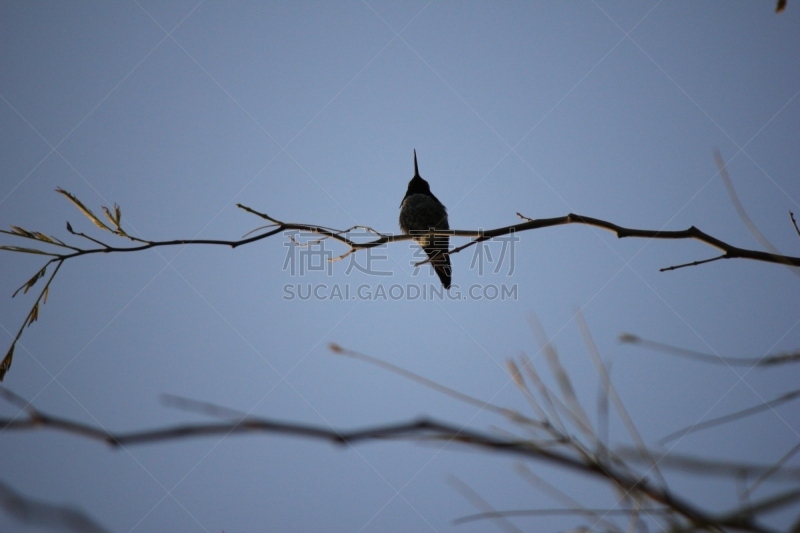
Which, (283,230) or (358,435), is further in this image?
(283,230)

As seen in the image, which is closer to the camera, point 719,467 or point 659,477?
point 719,467

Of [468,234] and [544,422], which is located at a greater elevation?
[468,234]

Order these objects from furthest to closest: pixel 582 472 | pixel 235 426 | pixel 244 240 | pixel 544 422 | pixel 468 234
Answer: pixel 468 234 → pixel 244 240 → pixel 544 422 → pixel 582 472 → pixel 235 426

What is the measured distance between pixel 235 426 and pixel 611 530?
2.15 ft

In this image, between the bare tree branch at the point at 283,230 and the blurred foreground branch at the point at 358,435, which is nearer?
the blurred foreground branch at the point at 358,435

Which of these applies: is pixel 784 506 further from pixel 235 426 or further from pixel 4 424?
pixel 4 424

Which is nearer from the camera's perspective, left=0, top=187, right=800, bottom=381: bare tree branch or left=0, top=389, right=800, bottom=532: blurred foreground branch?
left=0, top=389, right=800, bottom=532: blurred foreground branch

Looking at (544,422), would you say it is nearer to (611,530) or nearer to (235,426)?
(611,530)

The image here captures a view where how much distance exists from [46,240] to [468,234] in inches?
65.0

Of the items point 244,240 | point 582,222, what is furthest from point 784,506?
point 244,240

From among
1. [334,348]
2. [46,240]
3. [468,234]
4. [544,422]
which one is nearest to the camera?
[334,348]

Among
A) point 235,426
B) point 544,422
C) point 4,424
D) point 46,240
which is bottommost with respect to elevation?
point 46,240

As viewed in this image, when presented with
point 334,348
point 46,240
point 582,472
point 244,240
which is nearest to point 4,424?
point 334,348

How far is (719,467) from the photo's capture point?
63cm
